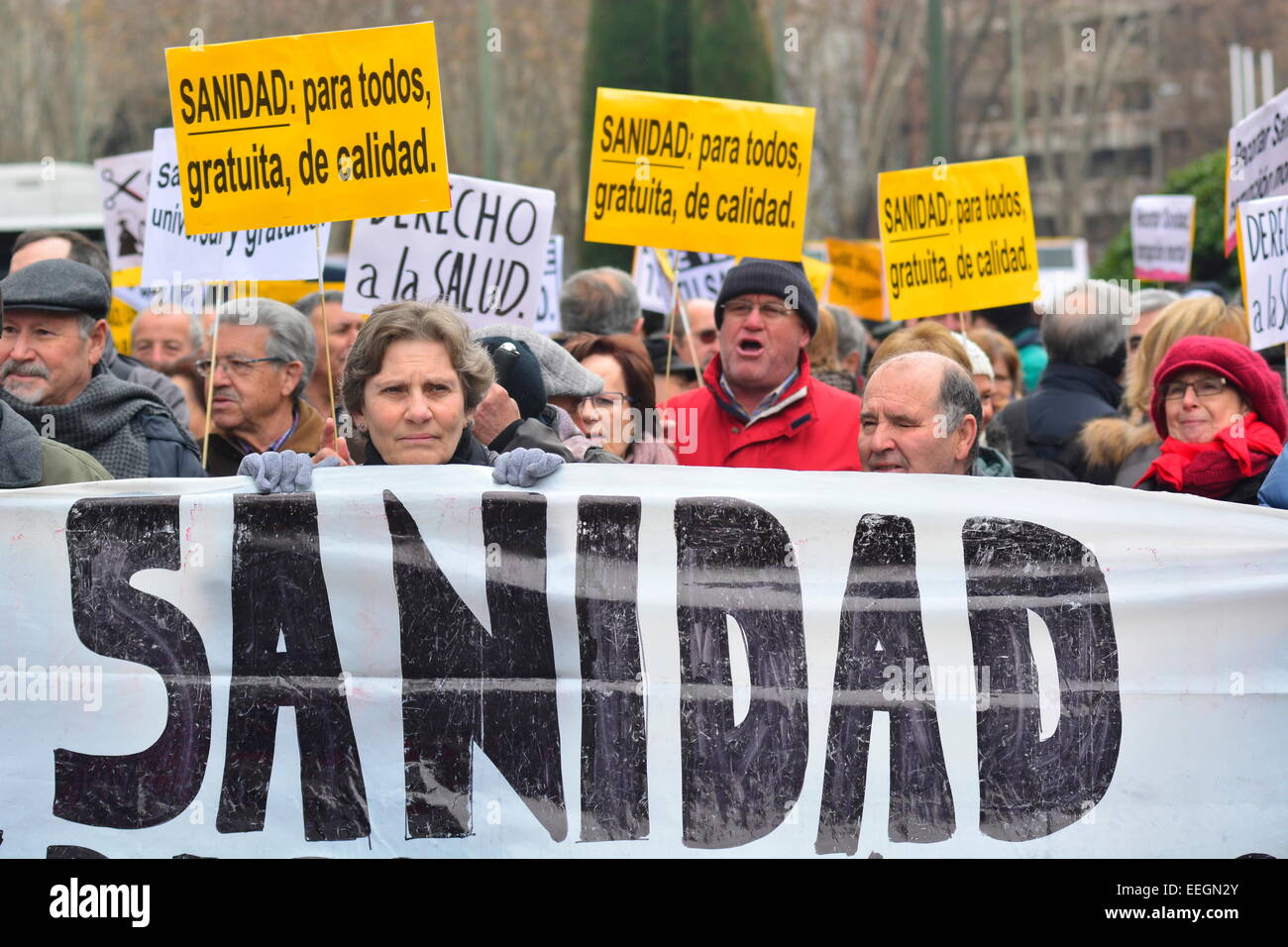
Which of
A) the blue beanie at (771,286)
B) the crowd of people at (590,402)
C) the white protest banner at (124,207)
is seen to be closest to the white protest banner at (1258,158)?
the crowd of people at (590,402)

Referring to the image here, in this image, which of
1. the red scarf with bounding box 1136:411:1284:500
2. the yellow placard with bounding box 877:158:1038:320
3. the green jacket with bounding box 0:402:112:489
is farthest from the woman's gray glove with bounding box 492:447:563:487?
the yellow placard with bounding box 877:158:1038:320

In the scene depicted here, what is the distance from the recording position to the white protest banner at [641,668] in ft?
12.7

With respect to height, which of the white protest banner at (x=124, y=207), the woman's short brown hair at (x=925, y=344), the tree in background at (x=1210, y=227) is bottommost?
the woman's short brown hair at (x=925, y=344)

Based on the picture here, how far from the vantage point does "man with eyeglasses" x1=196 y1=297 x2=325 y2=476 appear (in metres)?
5.75

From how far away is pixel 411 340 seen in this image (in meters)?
4.30

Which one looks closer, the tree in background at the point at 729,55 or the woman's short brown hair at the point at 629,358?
the woman's short brown hair at the point at 629,358

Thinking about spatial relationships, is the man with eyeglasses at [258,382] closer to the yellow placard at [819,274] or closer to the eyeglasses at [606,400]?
the eyeglasses at [606,400]

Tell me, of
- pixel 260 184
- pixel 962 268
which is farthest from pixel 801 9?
pixel 260 184

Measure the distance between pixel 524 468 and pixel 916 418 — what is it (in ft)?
3.38

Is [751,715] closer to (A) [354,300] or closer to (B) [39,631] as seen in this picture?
(B) [39,631]

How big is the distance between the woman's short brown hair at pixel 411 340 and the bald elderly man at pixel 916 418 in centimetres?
95

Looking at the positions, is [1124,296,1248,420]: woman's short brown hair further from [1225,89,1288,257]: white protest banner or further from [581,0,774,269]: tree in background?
[581,0,774,269]: tree in background

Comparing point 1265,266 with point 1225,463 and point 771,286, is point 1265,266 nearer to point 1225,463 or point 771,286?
point 1225,463
